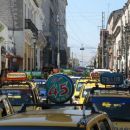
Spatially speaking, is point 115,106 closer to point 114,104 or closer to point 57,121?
point 114,104

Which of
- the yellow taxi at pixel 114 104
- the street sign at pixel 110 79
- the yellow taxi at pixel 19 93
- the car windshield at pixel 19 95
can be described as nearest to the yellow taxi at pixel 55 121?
the yellow taxi at pixel 114 104

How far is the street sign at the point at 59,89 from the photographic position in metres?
10.5

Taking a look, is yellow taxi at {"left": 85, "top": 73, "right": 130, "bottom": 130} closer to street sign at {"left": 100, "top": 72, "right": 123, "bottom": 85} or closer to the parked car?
the parked car

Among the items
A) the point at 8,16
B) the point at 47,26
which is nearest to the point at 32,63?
the point at 8,16

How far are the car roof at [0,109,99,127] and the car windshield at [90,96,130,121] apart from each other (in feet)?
16.0

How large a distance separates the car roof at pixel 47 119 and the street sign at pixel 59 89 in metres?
3.71

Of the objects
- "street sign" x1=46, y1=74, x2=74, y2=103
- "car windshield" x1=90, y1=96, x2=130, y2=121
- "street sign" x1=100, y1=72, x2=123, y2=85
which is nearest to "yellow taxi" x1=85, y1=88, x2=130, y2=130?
"car windshield" x1=90, y1=96, x2=130, y2=121

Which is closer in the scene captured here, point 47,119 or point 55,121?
point 55,121

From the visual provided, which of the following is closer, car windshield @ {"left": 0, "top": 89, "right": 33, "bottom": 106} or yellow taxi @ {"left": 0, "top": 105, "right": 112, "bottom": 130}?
yellow taxi @ {"left": 0, "top": 105, "right": 112, "bottom": 130}

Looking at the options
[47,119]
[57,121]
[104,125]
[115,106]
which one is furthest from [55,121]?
[115,106]

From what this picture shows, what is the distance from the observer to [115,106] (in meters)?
11.8

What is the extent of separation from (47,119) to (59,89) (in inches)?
182

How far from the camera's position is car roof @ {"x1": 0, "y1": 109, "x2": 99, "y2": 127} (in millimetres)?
5766

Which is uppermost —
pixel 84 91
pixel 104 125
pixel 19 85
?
pixel 19 85
